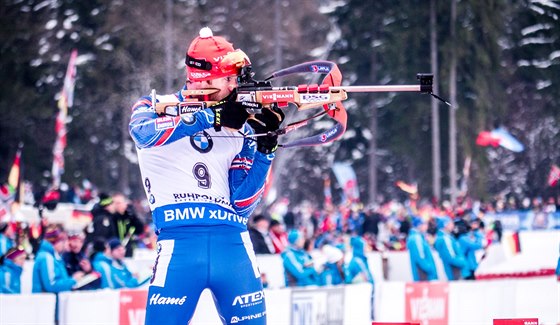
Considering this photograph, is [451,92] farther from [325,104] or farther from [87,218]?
[325,104]

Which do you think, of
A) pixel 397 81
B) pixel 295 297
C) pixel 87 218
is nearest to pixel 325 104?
pixel 295 297

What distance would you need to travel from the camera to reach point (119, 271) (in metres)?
12.9

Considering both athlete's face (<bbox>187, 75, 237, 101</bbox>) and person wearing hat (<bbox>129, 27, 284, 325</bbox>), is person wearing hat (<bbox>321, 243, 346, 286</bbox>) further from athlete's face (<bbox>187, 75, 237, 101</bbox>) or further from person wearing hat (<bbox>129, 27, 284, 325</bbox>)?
athlete's face (<bbox>187, 75, 237, 101</bbox>)

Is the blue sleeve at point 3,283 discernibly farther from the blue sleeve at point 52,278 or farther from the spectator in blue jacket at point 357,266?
the spectator in blue jacket at point 357,266

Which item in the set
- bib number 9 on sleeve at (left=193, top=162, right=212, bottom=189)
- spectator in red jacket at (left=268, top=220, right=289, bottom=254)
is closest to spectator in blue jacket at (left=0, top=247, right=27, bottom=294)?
spectator in red jacket at (left=268, top=220, right=289, bottom=254)

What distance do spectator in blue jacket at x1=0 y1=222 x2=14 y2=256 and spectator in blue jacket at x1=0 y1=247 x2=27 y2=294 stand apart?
1.73m

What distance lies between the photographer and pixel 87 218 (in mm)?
22891

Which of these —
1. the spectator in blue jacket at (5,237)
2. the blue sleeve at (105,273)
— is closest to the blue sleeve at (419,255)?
the blue sleeve at (105,273)

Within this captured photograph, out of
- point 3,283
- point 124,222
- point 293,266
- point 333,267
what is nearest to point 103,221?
point 124,222

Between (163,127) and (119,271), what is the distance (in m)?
7.51

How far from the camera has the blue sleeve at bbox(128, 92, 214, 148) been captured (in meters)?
5.61

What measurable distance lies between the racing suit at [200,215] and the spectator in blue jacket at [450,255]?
11520mm

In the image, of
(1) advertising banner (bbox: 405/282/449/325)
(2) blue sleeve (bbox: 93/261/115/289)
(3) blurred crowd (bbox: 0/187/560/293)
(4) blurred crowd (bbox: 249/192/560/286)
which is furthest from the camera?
(4) blurred crowd (bbox: 249/192/560/286)

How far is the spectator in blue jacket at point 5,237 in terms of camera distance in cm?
1397
